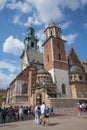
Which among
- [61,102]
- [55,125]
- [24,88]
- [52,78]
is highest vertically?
[52,78]

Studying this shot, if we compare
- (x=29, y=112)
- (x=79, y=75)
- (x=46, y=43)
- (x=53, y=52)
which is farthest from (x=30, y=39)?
(x=29, y=112)

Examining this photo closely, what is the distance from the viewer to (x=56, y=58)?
4641cm

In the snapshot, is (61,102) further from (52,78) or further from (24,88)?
(24,88)

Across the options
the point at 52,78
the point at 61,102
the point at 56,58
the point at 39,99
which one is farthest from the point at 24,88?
the point at 61,102

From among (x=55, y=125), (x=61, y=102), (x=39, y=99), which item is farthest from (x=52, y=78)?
(x=55, y=125)

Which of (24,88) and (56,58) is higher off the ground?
(56,58)

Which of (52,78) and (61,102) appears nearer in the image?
(61,102)

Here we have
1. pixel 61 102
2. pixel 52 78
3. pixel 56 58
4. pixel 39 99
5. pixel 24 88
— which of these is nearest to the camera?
pixel 61 102

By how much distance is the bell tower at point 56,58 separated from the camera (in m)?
43.6

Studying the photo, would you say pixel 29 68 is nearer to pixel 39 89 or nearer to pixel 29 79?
pixel 29 79

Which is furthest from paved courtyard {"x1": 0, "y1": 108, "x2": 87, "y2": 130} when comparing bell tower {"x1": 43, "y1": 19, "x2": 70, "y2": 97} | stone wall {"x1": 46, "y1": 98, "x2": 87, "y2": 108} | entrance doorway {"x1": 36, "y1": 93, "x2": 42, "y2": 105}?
bell tower {"x1": 43, "y1": 19, "x2": 70, "y2": 97}

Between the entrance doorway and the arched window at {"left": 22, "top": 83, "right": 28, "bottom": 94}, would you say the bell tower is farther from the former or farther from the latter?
the arched window at {"left": 22, "top": 83, "right": 28, "bottom": 94}

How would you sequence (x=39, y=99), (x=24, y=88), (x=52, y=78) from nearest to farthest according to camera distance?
(x=39, y=99)
(x=52, y=78)
(x=24, y=88)

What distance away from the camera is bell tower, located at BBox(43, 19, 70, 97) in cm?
4356
